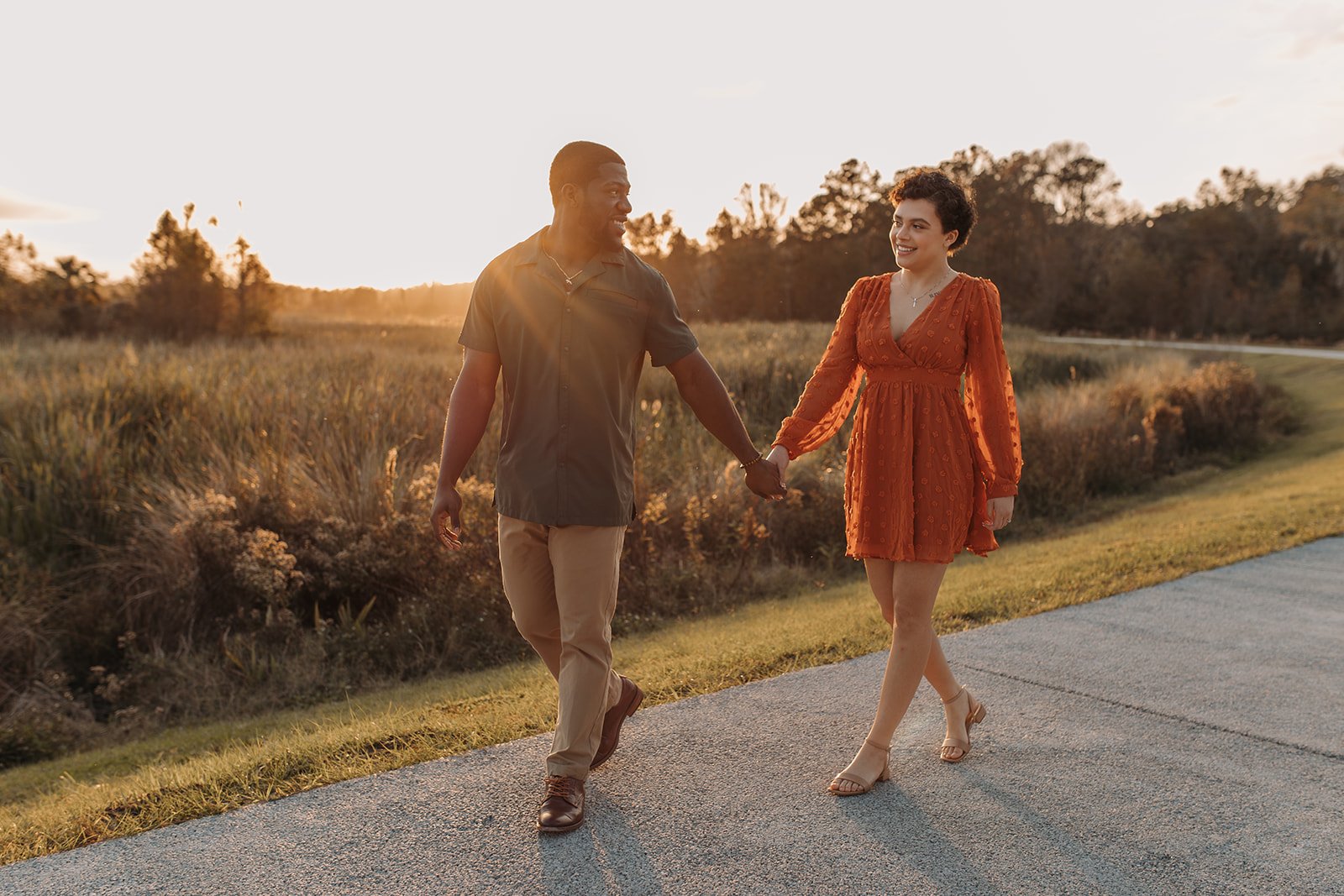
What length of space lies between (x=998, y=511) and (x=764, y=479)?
2.65ft

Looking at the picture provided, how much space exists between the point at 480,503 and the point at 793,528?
3187 millimetres

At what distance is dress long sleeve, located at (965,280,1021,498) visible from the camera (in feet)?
12.2

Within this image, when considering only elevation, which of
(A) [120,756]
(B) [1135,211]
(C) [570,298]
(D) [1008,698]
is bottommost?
(A) [120,756]

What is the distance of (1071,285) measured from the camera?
187 ft

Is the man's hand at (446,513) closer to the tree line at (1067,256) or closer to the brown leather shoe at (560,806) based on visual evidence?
the brown leather shoe at (560,806)

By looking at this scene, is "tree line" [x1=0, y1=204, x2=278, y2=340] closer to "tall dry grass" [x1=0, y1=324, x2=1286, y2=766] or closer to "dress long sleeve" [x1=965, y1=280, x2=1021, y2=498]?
A: "tall dry grass" [x1=0, y1=324, x2=1286, y2=766]

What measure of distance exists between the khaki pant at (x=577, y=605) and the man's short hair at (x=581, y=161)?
115 centimetres

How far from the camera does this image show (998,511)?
12.3 ft

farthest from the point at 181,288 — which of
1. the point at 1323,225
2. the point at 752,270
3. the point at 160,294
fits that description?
the point at 1323,225

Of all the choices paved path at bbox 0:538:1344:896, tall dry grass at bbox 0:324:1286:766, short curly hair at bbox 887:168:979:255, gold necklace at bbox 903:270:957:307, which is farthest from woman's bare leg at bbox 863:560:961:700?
tall dry grass at bbox 0:324:1286:766

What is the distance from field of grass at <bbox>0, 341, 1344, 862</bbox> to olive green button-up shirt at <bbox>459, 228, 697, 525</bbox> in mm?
1345

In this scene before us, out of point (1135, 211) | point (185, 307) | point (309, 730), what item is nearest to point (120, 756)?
point (309, 730)

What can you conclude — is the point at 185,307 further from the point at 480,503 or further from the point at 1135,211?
the point at 1135,211

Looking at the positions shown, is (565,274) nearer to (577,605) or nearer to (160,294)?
(577,605)
